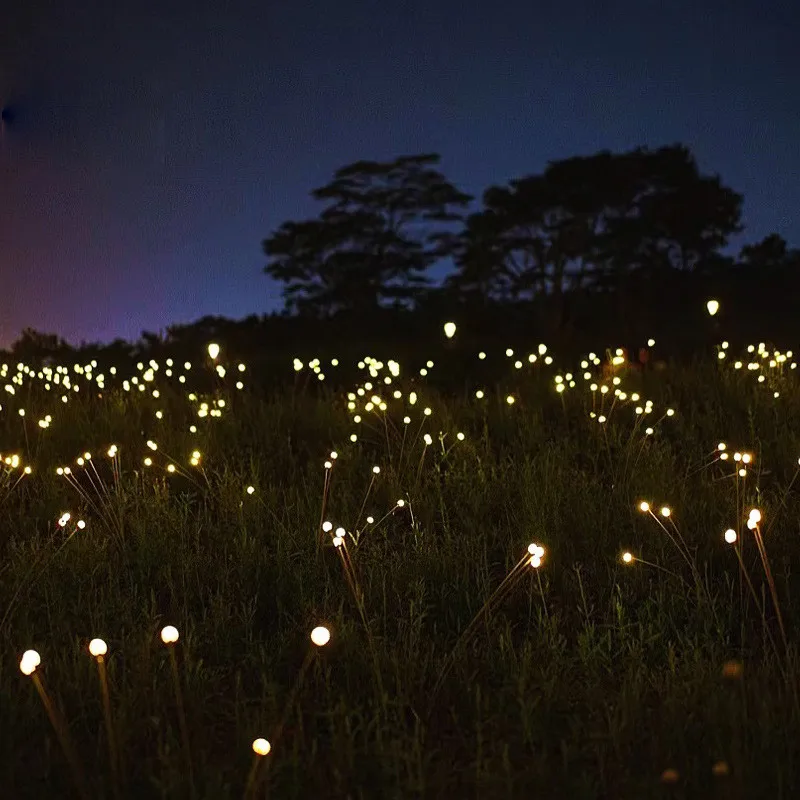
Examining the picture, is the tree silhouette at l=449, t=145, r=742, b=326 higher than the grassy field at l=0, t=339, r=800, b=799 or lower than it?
higher

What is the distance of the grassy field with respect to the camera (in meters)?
2.29

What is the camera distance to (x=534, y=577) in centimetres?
361

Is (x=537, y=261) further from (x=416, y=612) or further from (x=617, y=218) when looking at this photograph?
(x=416, y=612)

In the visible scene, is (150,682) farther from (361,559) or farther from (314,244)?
(314,244)

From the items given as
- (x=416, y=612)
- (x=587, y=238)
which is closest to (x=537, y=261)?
(x=587, y=238)

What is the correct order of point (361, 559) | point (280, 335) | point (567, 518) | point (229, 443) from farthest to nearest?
1. point (280, 335)
2. point (229, 443)
3. point (567, 518)
4. point (361, 559)

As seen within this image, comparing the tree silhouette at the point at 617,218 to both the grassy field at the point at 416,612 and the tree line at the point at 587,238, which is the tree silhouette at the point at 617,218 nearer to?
the tree line at the point at 587,238

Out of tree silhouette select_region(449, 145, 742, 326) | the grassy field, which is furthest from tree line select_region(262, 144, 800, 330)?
the grassy field

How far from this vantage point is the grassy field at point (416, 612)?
2.29 metres

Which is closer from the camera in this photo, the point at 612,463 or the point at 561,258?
the point at 612,463

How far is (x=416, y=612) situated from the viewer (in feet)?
10.5

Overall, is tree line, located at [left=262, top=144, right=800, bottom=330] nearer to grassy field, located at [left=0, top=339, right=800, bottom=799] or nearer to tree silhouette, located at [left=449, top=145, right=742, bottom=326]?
tree silhouette, located at [left=449, top=145, right=742, bottom=326]

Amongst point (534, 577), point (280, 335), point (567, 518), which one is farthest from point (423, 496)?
point (280, 335)

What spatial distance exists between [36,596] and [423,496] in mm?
2058
